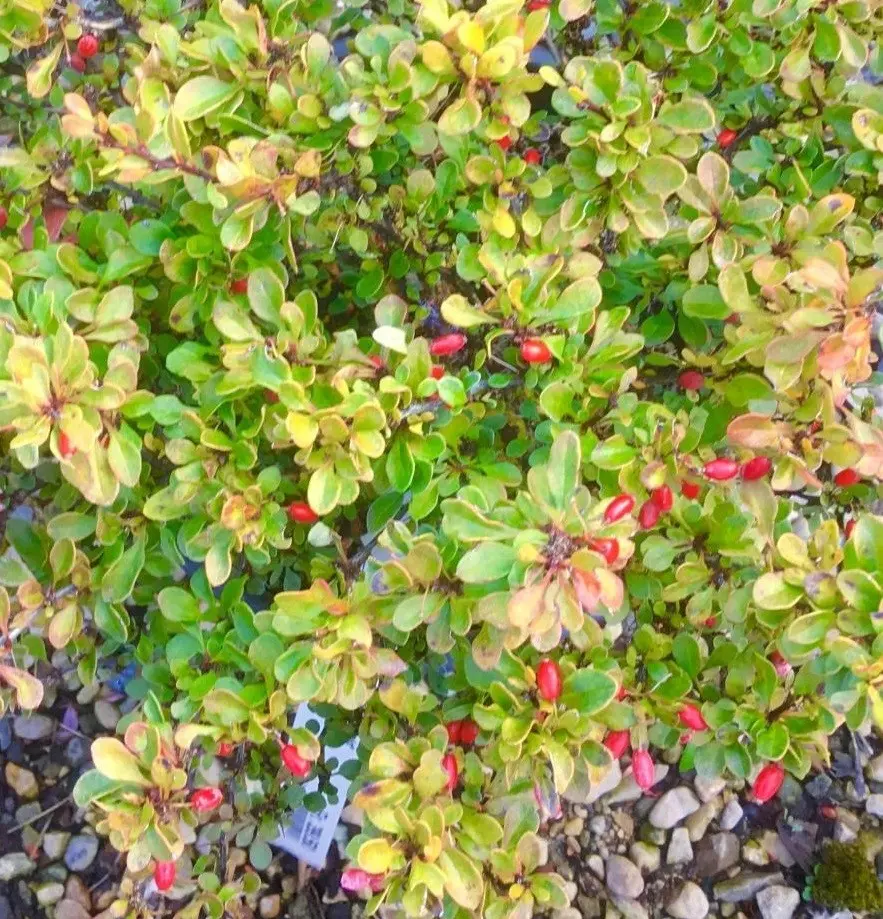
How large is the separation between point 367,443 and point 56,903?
143cm

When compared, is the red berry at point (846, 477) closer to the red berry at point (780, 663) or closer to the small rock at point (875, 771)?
the red berry at point (780, 663)

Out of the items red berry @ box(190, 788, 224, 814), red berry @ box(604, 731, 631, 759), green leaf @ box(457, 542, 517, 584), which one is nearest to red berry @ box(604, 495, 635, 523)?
green leaf @ box(457, 542, 517, 584)

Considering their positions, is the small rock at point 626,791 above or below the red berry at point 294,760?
below

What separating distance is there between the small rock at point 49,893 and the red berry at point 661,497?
5.06 ft

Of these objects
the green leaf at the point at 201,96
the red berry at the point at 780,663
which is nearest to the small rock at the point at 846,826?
the red berry at the point at 780,663

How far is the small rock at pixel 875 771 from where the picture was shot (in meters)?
1.93

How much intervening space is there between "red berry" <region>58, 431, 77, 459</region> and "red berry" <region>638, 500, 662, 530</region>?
2.09 feet

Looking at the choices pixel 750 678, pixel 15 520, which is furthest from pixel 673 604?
pixel 15 520

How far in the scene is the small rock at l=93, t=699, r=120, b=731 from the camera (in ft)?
6.40

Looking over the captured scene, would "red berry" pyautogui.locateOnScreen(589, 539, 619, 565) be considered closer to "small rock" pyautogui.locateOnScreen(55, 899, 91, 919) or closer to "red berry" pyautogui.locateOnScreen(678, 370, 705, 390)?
"red berry" pyautogui.locateOnScreen(678, 370, 705, 390)

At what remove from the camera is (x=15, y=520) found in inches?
50.3

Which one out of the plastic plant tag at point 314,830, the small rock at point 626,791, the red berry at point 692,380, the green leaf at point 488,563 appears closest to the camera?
the green leaf at point 488,563

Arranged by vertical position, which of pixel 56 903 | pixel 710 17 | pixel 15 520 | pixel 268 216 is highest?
pixel 710 17

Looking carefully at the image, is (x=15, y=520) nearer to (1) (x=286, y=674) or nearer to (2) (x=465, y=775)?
(1) (x=286, y=674)
